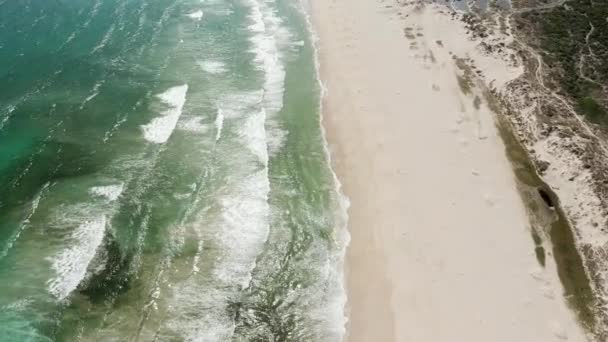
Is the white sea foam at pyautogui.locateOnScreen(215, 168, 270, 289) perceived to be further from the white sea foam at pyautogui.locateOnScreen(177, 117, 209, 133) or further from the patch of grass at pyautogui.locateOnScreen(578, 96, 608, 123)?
the patch of grass at pyautogui.locateOnScreen(578, 96, 608, 123)

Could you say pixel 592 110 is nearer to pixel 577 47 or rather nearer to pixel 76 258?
pixel 577 47

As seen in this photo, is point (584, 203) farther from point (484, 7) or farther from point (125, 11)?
point (125, 11)

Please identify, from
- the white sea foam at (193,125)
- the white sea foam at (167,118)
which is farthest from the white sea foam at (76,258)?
the white sea foam at (193,125)

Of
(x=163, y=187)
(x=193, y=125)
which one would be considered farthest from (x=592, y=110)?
(x=163, y=187)

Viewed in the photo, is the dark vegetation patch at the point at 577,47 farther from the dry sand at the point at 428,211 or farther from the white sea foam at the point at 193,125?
the white sea foam at the point at 193,125

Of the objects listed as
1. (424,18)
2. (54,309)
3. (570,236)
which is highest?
(424,18)

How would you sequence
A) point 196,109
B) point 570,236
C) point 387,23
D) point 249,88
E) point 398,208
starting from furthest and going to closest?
1. point 387,23
2. point 249,88
3. point 196,109
4. point 398,208
5. point 570,236

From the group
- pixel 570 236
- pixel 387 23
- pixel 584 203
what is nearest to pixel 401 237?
pixel 570 236
